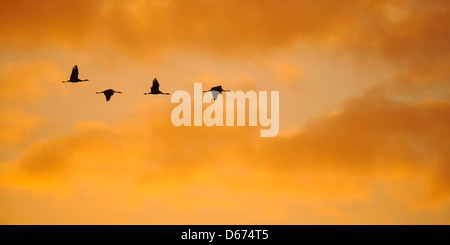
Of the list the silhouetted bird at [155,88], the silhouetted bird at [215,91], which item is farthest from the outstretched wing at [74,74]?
the silhouetted bird at [215,91]

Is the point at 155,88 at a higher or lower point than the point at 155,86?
lower

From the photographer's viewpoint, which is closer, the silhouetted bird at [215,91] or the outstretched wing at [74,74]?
the outstretched wing at [74,74]

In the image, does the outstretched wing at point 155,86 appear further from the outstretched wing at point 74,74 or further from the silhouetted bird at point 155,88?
the outstretched wing at point 74,74

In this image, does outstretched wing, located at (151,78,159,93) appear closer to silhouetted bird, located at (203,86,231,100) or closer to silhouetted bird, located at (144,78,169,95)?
silhouetted bird, located at (144,78,169,95)

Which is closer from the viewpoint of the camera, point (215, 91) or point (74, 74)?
point (74, 74)

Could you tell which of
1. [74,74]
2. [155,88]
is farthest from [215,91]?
[74,74]

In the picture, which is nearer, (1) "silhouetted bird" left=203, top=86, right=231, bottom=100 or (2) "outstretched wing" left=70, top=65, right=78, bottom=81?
(2) "outstretched wing" left=70, top=65, right=78, bottom=81

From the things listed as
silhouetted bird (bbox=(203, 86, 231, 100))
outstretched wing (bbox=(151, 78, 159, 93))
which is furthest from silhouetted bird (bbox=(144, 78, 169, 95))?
silhouetted bird (bbox=(203, 86, 231, 100))

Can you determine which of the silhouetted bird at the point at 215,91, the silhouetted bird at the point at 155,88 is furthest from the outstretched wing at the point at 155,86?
the silhouetted bird at the point at 215,91

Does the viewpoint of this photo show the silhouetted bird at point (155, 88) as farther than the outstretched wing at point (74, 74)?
Yes

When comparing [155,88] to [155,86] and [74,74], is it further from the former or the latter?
[74,74]
